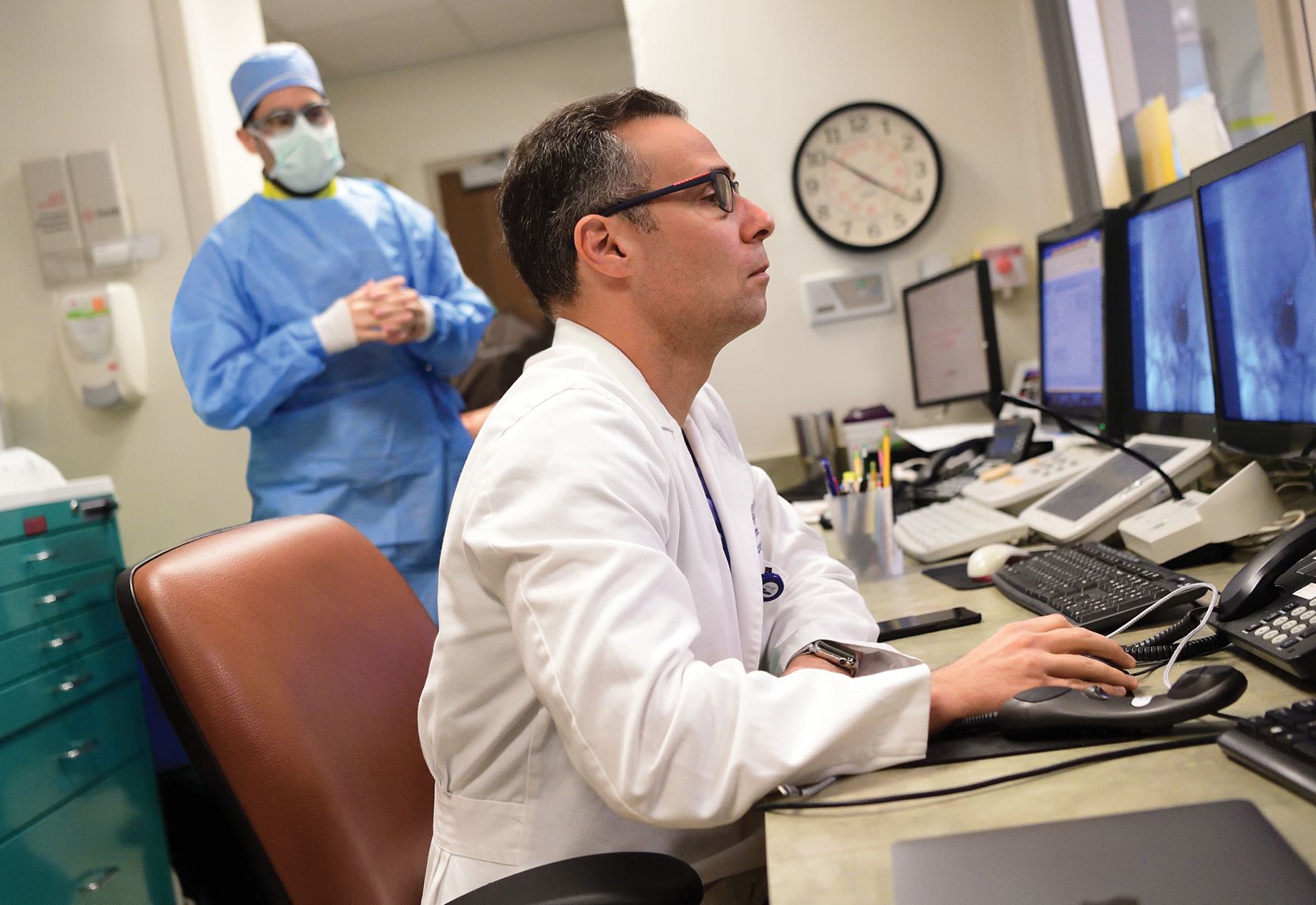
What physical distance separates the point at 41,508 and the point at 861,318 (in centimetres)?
209

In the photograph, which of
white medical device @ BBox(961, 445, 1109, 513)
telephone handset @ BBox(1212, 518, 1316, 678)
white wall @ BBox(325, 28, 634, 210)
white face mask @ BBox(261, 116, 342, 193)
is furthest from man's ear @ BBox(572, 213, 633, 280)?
white wall @ BBox(325, 28, 634, 210)

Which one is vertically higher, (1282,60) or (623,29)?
(623,29)

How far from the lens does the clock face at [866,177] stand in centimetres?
291

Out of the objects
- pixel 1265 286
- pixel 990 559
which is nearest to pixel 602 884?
pixel 990 559

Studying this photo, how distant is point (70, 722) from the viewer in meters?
1.97

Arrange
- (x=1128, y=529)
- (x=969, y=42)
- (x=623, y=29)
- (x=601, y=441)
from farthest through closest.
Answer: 1. (x=623, y=29)
2. (x=969, y=42)
3. (x=1128, y=529)
4. (x=601, y=441)

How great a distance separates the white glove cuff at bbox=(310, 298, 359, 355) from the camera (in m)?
2.02

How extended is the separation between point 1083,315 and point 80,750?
2.03m

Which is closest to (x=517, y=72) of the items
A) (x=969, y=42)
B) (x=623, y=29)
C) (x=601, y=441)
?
(x=623, y=29)

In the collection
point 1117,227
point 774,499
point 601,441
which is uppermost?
point 1117,227

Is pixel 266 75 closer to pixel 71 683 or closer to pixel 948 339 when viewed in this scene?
pixel 71 683

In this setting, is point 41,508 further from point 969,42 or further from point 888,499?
point 969,42

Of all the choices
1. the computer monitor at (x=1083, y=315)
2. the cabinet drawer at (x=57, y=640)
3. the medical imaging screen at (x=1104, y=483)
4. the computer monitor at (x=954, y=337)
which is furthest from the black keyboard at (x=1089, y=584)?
the cabinet drawer at (x=57, y=640)

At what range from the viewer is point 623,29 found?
499cm
